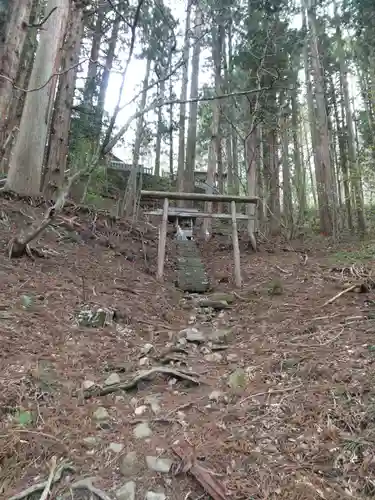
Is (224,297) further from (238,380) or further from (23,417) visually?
(23,417)

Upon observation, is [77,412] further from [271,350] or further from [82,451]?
[271,350]

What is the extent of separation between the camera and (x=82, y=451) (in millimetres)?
2475

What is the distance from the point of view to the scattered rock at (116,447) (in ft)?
→ 8.18

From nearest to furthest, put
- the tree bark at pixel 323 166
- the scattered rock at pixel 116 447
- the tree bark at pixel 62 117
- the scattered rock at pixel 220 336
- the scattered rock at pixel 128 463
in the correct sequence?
the scattered rock at pixel 128 463 < the scattered rock at pixel 116 447 < the scattered rock at pixel 220 336 < the tree bark at pixel 62 117 < the tree bark at pixel 323 166

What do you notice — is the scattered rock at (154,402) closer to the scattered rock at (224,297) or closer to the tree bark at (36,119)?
the scattered rock at (224,297)

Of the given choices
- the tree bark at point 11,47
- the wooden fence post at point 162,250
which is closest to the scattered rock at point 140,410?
the tree bark at point 11,47

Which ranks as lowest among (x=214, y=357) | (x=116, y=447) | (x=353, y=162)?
(x=116, y=447)

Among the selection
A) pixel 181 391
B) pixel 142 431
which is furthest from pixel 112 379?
pixel 142 431

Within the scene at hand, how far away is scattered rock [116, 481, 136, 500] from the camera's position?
6.91ft

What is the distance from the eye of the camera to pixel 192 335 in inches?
188

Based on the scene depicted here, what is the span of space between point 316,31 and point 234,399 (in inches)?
620

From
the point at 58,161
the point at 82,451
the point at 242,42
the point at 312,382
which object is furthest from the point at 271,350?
the point at 242,42

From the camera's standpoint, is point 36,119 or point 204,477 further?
point 36,119

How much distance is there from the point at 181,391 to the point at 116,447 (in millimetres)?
944
